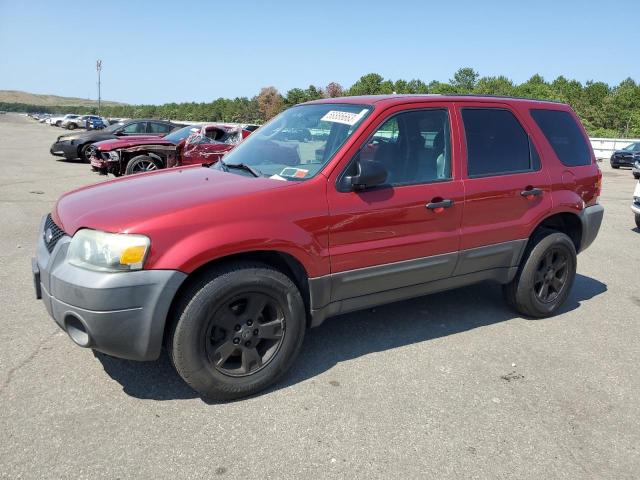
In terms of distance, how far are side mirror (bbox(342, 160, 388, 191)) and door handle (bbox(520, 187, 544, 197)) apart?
59.4 inches

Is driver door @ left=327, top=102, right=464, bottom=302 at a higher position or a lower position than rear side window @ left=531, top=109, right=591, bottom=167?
lower

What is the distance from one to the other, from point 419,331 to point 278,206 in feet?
5.98

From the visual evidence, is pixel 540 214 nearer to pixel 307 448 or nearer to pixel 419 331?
pixel 419 331

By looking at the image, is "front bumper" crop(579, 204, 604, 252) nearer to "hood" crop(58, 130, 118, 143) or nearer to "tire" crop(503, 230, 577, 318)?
"tire" crop(503, 230, 577, 318)

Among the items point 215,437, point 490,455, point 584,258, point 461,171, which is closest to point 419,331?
point 461,171

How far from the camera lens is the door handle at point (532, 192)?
168 inches

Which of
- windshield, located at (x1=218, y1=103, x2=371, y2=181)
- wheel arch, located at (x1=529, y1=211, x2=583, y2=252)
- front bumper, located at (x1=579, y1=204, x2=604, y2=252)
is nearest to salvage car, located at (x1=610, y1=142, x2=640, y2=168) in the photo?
front bumper, located at (x1=579, y1=204, x2=604, y2=252)

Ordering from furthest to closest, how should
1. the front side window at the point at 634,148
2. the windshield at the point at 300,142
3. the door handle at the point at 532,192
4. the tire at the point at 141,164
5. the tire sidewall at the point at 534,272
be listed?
the front side window at the point at 634,148
the tire at the point at 141,164
the tire sidewall at the point at 534,272
the door handle at the point at 532,192
the windshield at the point at 300,142

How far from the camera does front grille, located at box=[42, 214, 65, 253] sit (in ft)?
10.4

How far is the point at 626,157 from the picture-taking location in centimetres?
2430

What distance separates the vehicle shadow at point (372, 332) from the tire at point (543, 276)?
24 centimetres

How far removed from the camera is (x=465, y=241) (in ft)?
13.1

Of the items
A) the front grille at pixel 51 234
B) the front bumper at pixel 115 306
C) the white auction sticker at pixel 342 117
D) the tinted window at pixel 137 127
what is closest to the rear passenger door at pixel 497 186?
the white auction sticker at pixel 342 117

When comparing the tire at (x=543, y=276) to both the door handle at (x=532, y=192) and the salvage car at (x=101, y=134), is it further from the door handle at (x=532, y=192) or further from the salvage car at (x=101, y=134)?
the salvage car at (x=101, y=134)
